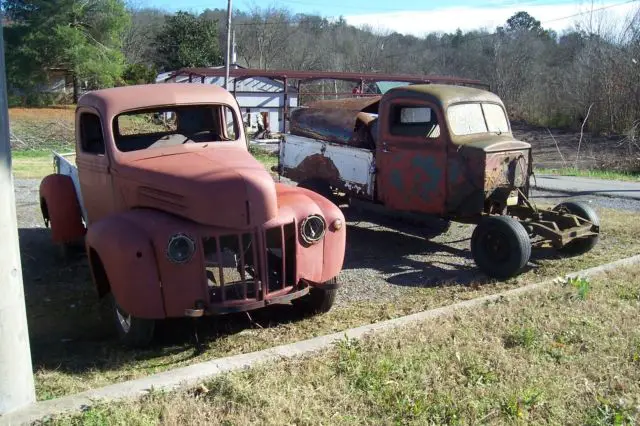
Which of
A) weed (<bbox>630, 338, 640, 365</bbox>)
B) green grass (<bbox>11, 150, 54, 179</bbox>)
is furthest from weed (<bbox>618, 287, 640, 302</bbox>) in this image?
green grass (<bbox>11, 150, 54, 179</bbox>)

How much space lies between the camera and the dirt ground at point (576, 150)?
69.0 ft

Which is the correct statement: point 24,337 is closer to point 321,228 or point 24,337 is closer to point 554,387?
point 321,228

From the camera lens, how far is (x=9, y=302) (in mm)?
3238

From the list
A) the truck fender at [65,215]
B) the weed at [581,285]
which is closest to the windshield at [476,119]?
the weed at [581,285]

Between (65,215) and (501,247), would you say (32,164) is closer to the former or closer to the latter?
(65,215)

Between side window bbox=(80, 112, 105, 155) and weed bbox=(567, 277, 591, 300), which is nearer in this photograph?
weed bbox=(567, 277, 591, 300)

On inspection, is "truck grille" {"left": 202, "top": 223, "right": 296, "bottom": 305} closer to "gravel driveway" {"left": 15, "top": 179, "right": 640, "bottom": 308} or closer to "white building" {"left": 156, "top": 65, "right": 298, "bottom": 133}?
"gravel driveway" {"left": 15, "top": 179, "right": 640, "bottom": 308}

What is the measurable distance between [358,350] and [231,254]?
4.08ft

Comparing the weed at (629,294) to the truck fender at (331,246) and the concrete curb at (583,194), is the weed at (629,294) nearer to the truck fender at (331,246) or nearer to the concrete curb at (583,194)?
the truck fender at (331,246)

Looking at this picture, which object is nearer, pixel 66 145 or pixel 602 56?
pixel 66 145

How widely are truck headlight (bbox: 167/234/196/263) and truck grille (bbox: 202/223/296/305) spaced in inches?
5.4

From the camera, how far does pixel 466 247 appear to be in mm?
8320

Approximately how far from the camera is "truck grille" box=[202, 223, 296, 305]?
454 cm

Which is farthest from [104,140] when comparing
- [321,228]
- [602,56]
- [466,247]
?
[602,56]
